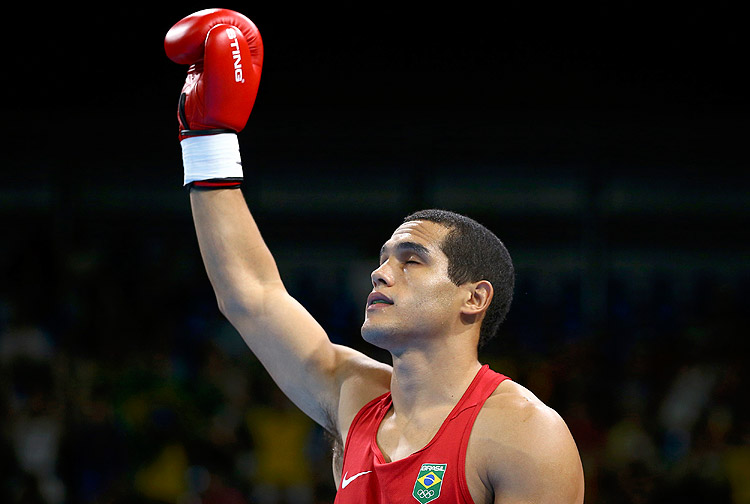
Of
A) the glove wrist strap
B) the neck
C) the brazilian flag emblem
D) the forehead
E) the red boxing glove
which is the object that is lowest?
the brazilian flag emblem

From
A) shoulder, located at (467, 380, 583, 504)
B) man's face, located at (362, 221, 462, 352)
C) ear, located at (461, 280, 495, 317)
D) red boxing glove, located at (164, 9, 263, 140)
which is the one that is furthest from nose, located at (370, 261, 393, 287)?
red boxing glove, located at (164, 9, 263, 140)

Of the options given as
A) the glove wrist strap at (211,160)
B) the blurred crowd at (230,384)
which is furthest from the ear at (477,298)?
the blurred crowd at (230,384)

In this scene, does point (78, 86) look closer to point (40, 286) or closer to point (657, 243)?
point (40, 286)

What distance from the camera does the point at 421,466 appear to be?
2.38m

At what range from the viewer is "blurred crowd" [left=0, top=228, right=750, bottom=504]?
581 cm

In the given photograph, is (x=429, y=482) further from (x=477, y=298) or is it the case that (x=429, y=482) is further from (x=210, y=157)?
(x=210, y=157)

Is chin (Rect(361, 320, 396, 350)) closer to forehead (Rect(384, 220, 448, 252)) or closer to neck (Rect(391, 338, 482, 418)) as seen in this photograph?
neck (Rect(391, 338, 482, 418))

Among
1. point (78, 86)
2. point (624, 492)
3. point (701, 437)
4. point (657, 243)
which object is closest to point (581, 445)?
point (624, 492)

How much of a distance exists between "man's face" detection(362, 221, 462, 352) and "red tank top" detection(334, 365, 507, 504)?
220mm

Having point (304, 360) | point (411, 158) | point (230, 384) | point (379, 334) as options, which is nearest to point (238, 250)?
point (304, 360)

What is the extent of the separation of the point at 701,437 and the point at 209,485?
3291mm

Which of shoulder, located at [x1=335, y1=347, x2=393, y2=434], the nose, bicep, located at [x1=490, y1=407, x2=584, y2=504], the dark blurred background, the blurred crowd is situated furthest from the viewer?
the dark blurred background

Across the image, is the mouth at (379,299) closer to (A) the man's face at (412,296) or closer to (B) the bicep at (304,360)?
(A) the man's face at (412,296)

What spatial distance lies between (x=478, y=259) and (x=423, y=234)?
187 millimetres
